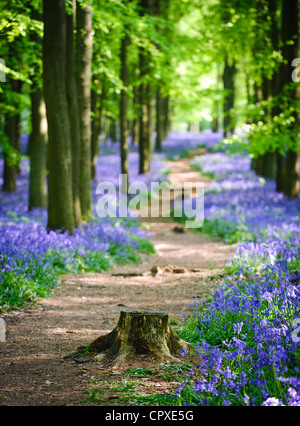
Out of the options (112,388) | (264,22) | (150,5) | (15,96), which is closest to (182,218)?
(15,96)

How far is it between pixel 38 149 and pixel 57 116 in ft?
15.6

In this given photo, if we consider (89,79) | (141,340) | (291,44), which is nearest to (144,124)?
(291,44)

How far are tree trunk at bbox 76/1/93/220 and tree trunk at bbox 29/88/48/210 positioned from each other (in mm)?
2650

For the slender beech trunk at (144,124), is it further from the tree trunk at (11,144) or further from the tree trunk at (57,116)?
the tree trunk at (57,116)

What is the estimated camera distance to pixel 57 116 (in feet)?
29.7

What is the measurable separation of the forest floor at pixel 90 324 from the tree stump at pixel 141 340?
0.14m

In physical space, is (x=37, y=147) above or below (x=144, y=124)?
below

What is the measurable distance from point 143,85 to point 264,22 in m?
7.19

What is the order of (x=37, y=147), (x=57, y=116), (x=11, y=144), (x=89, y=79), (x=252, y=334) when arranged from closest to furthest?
1. (x=252, y=334)
2. (x=57, y=116)
3. (x=89, y=79)
4. (x=37, y=147)
5. (x=11, y=144)

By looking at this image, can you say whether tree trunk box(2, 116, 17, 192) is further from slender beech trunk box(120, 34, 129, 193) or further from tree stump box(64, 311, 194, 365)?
tree stump box(64, 311, 194, 365)

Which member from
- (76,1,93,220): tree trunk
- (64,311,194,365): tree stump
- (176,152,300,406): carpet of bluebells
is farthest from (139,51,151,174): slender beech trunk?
(64,311,194,365): tree stump

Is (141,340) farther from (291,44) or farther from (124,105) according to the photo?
(124,105)

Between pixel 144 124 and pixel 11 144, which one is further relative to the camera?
pixel 144 124

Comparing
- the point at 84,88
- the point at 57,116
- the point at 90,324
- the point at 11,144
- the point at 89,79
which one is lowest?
the point at 90,324
